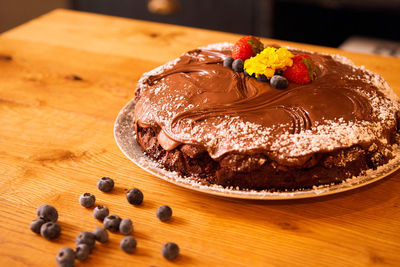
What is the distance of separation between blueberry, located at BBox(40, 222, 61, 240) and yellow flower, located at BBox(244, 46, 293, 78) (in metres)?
0.70

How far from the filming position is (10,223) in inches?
45.8

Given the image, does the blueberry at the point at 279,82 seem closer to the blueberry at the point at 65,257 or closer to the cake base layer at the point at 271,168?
the cake base layer at the point at 271,168

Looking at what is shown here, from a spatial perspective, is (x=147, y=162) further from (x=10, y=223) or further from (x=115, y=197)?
(x=10, y=223)

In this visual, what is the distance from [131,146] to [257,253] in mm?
516

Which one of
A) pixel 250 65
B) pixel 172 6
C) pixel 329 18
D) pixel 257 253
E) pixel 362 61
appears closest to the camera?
pixel 257 253

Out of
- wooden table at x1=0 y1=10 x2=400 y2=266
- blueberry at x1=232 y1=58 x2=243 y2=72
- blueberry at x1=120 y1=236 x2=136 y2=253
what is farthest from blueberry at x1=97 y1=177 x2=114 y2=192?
blueberry at x1=232 y1=58 x2=243 y2=72

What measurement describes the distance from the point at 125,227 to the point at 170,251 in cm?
14

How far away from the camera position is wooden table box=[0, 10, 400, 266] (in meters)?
1.06

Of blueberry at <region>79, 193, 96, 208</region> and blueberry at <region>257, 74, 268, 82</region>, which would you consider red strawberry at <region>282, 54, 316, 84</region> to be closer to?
blueberry at <region>257, 74, 268, 82</region>

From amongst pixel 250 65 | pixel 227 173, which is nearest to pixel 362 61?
pixel 250 65

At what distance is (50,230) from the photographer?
3.57 ft

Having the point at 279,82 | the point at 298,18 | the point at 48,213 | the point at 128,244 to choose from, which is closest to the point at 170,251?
the point at 128,244

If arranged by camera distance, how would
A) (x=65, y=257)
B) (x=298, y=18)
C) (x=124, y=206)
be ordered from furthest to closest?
(x=298, y=18)
(x=124, y=206)
(x=65, y=257)

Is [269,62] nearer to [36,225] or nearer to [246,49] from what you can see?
[246,49]
